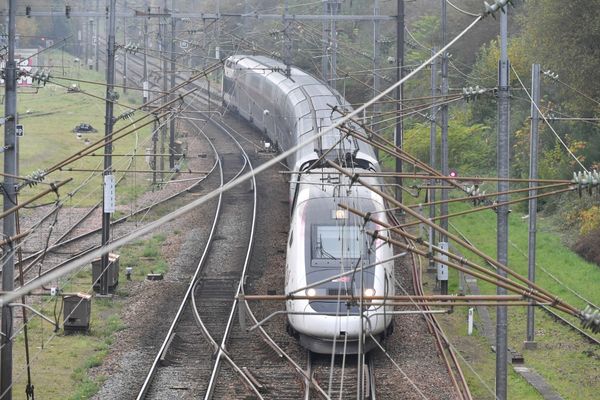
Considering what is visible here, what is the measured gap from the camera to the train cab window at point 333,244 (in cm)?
1966

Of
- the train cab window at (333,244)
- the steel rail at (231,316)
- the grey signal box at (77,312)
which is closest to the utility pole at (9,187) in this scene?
the steel rail at (231,316)

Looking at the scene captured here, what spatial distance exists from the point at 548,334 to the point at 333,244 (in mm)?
5411

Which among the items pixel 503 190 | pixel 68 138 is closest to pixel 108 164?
pixel 503 190

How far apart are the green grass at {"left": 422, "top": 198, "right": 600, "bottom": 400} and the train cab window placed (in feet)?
9.66

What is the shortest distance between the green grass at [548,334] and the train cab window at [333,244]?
2943 mm

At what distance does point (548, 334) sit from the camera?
73.9ft

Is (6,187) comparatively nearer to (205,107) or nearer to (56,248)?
(56,248)

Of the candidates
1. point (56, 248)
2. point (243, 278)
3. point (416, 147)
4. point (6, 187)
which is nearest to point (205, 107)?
point (416, 147)

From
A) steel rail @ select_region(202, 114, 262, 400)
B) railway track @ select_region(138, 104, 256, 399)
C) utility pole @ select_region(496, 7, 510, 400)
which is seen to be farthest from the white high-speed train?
railway track @ select_region(138, 104, 256, 399)

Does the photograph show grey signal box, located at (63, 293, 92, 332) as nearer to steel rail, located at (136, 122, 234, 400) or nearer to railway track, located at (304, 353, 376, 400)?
steel rail, located at (136, 122, 234, 400)

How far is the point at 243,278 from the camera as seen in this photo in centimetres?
2527

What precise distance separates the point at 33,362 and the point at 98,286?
18.3 feet

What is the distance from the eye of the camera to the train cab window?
64.5ft

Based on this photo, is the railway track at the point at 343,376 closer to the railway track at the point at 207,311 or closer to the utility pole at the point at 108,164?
the railway track at the point at 207,311
